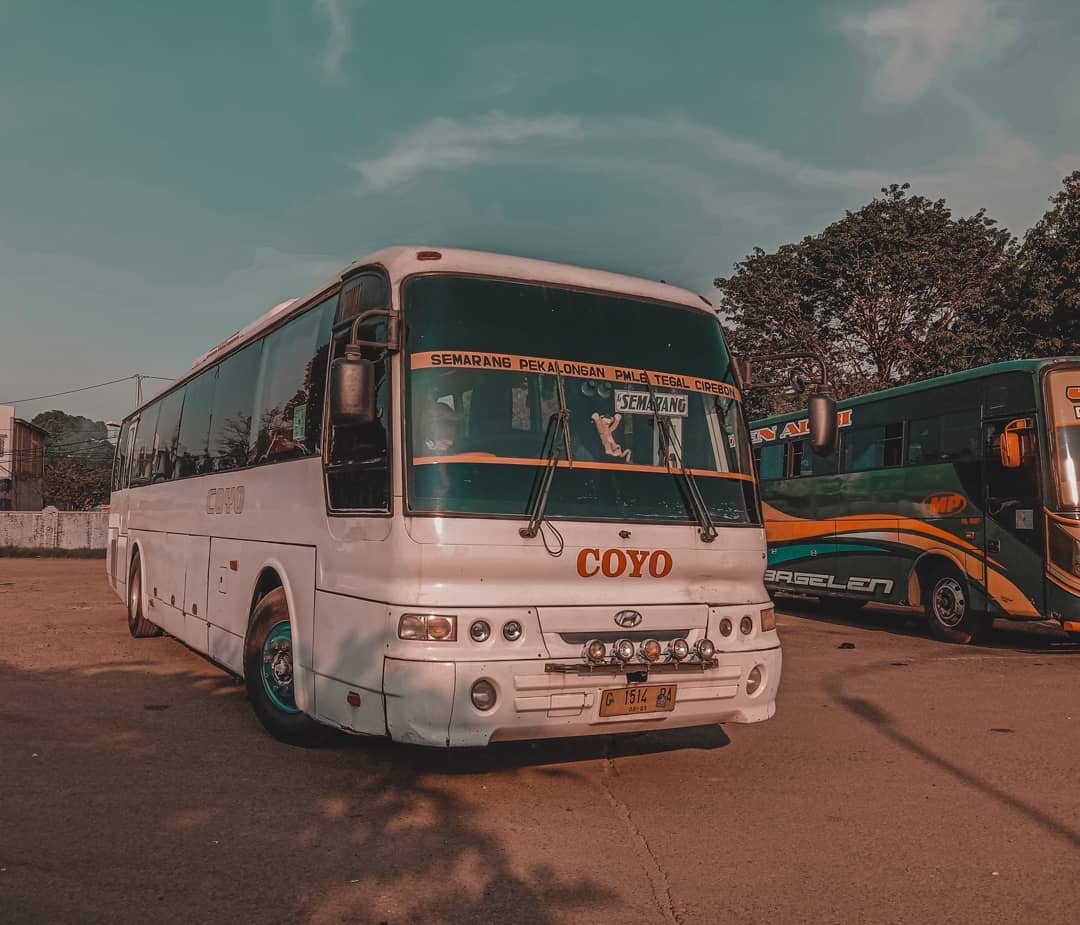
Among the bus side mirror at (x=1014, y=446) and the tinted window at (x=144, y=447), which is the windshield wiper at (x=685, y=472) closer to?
the bus side mirror at (x=1014, y=446)

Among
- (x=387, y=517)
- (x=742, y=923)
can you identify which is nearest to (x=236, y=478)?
(x=387, y=517)

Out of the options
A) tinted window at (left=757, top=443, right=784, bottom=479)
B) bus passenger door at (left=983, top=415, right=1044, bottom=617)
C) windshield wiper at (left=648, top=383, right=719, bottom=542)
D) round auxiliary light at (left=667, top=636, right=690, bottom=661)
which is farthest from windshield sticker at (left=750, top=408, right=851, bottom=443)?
round auxiliary light at (left=667, top=636, right=690, bottom=661)

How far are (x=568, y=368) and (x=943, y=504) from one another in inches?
369

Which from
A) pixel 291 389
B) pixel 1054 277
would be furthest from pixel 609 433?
pixel 1054 277

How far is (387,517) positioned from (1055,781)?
4275mm

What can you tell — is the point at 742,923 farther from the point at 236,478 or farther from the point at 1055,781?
the point at 236,478

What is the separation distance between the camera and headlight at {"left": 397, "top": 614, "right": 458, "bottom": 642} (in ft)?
17.3

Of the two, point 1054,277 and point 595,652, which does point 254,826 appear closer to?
point 595,652

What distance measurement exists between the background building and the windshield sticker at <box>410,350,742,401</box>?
69.4m

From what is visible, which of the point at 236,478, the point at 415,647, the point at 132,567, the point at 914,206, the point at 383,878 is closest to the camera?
the point at 383,878

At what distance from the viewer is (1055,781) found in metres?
6.32

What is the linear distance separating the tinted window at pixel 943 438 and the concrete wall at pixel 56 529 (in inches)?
1370

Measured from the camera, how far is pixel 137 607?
1228 centimetres

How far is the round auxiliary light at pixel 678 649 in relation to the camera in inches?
228
